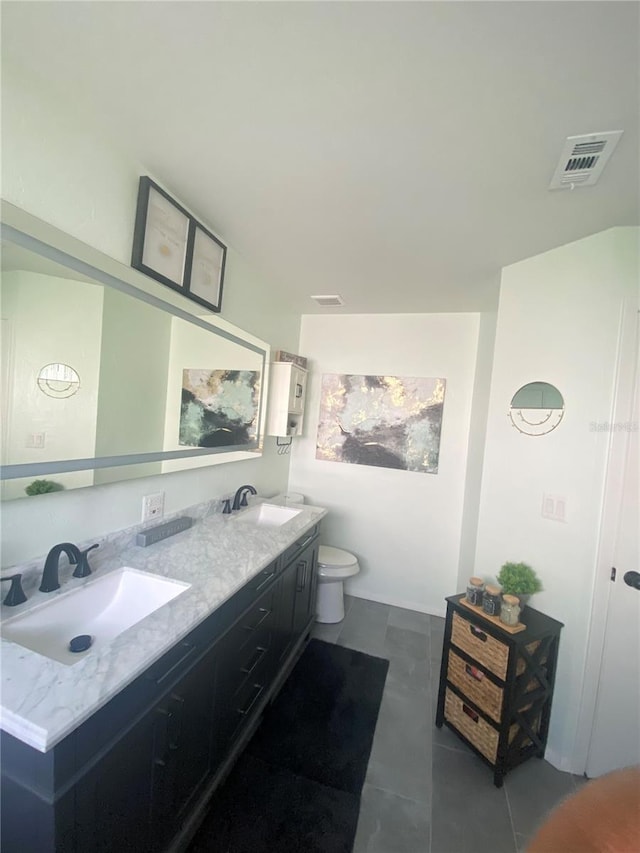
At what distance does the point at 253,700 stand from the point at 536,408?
6.61ft

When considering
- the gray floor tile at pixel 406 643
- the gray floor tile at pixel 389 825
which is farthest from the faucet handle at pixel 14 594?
the gray floor tile at pixel 406 643

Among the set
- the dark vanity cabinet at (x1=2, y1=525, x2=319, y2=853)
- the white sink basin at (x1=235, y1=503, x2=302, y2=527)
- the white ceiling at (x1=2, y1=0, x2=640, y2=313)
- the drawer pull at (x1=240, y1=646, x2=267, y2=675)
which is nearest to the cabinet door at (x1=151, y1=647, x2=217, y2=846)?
the dark vanity cabinet at (x1=2, y1=525, x2=319, y2=853)

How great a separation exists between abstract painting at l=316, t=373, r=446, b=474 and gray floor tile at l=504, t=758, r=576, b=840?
177 cm

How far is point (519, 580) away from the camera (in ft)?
5.43

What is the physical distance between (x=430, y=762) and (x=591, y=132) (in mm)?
2591

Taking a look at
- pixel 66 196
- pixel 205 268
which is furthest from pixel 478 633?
pixel 66 196

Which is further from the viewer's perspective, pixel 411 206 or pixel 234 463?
pixel 234 463

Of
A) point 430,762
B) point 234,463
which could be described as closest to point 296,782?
point 430,762

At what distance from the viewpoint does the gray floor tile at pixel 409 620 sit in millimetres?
2643

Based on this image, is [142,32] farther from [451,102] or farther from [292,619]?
[292,619]

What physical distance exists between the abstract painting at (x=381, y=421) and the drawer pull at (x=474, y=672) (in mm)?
1456

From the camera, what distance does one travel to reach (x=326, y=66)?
92 cm

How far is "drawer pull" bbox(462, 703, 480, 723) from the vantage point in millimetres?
1596

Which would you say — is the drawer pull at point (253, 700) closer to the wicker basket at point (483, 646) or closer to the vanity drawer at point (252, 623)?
the vanity drawer at point (252, 623)
